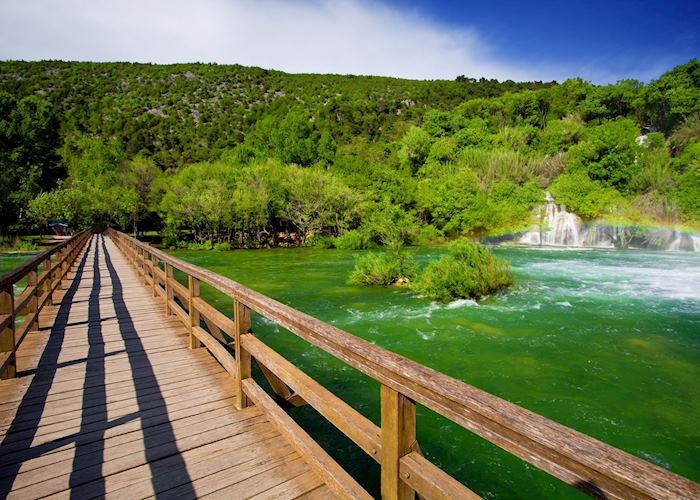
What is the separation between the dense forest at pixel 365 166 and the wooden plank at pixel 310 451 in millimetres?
13470

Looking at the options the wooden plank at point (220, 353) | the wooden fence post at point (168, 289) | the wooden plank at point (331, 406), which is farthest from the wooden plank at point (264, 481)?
the wooden fence post at point (168, 289)

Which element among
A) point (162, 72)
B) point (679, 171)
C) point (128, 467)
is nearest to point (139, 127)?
point (162, 72)

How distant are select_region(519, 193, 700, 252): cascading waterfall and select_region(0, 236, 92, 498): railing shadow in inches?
1385

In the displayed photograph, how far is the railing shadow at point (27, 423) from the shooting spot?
285 centimetres

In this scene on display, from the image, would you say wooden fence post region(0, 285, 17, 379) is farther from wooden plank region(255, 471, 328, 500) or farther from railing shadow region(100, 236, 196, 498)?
wooden plank region(255, 471, 328, 500)

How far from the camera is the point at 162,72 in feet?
366

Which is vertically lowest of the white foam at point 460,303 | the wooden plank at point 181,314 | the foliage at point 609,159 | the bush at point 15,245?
the white foam at point 460,303

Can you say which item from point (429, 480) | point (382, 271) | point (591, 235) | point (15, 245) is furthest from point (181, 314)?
point (15, 245)

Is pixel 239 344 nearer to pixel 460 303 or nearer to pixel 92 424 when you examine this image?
pixel 92 424

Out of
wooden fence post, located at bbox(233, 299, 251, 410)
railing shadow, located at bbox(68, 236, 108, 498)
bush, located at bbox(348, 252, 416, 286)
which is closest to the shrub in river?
bush, located at bbox(348, 252, 416, 286)

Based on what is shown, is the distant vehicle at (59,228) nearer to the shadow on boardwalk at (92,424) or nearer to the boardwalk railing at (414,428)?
the shadow on boardwalk at (92,424)

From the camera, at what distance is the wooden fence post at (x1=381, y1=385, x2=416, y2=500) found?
181cm

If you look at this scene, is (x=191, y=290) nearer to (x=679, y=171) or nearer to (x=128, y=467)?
(x=128, y=467)

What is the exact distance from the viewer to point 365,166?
47.8 meters
